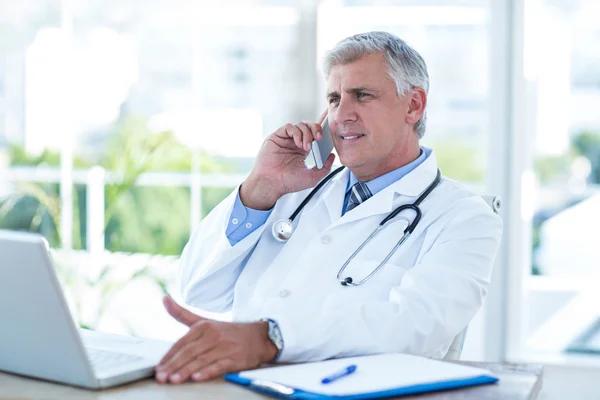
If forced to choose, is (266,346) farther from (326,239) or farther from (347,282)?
(326,239)

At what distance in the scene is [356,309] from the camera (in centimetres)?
157

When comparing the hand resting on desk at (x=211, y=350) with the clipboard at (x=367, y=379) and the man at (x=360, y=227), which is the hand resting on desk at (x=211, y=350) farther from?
the man at (x=360, y=227)

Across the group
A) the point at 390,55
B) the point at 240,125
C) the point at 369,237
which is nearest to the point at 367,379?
the point at 369,237

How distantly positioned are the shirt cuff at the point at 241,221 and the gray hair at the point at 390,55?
45 centimetres

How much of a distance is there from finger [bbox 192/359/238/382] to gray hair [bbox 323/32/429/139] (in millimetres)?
1084

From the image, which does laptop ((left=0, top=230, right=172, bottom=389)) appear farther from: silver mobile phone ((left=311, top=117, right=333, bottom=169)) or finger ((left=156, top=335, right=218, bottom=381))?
silver mobile phone ((left=311, top=117, right=333, bottom=169))

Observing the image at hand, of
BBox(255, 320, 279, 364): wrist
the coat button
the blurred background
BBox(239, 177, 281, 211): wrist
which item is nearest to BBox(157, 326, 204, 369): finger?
BBox(255, 320, 279, 364): wrist

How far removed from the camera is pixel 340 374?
1.26m

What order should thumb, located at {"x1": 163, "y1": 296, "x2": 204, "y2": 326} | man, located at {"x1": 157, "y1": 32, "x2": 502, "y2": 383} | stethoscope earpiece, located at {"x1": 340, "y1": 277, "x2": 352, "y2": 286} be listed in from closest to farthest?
1. thumb, located at {"x1": 163, "y1": 296, "x2": 204, "y2": 326}
2. man, located at {"x1": 157, "y1": 32, "x2": 502, "y2": 383}
3. stethoscope earpiece, located at {"x1": 340, "y1": 277, "x2": 352, "y2": 286}

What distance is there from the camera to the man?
1.72 m

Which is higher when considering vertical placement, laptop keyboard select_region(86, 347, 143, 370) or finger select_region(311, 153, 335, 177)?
finger select_region(311, 153, 335, 177)

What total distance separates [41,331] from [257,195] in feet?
3.49

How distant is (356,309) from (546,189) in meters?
2.34

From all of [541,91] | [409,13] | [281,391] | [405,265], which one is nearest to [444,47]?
[409,13]
